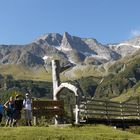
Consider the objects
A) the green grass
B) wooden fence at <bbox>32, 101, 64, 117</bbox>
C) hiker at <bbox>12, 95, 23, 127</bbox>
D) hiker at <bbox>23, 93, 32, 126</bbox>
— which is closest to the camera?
the green grass

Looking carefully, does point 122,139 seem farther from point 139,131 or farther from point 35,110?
point 139,131

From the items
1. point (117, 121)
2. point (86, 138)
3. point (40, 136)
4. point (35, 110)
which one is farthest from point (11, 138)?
point (117, 121)

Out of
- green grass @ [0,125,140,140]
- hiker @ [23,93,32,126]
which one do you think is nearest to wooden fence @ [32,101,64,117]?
hiker @ [23,93,32,126]

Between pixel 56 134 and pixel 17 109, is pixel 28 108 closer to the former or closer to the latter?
pixel 17 109

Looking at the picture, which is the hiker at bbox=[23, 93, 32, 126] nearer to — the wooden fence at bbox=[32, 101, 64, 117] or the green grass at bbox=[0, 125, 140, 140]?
the wooden fence at bbox=[32, 101, 64, 117]

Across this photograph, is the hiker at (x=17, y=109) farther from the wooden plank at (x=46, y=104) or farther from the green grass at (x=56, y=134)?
the green grass at (x=56, y=134)

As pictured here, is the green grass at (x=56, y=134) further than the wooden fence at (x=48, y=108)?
No

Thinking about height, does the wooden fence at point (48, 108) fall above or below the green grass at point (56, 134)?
above

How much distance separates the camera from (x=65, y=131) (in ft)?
92.0

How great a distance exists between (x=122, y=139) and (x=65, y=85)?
9.06 m

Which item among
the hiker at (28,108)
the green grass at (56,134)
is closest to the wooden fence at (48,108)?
the hiker at (28,108)

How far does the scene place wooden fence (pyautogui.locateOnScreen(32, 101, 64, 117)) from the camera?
3341 cm

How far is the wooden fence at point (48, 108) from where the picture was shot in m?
33.4

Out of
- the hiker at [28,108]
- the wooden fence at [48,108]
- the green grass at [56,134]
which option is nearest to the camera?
the green grass at [56,134]
